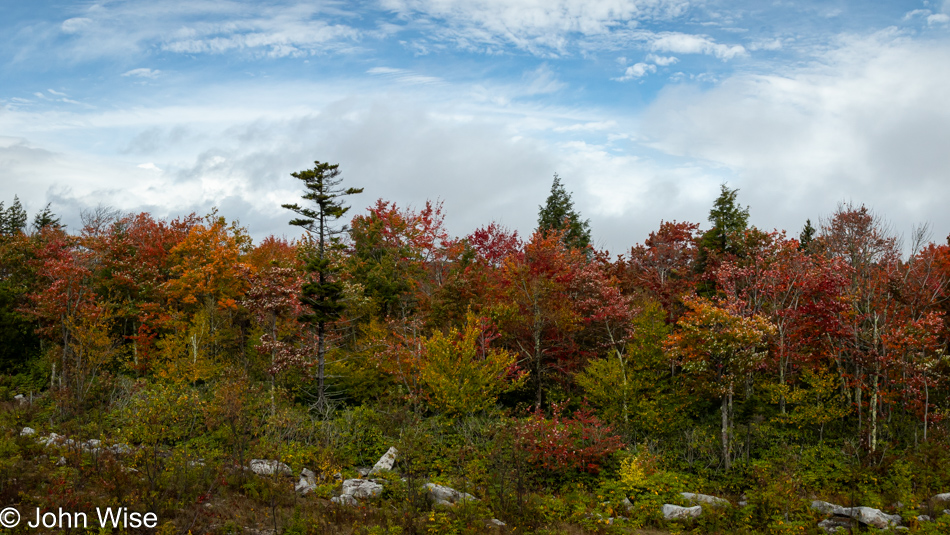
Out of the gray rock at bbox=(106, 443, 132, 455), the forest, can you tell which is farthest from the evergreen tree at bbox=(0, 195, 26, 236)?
the gray rock at bbox=(106, 443, 132, 455)

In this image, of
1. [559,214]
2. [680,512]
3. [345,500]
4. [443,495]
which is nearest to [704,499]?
[680,512]

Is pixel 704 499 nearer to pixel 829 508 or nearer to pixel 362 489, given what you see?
pixel 829 508

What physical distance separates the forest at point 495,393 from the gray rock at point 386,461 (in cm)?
13

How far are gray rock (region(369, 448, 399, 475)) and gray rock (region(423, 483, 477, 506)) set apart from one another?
2.61 m

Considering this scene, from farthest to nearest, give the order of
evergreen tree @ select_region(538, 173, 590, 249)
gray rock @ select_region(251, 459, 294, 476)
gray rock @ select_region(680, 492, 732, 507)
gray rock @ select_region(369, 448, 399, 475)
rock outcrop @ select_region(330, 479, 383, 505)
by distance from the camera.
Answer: evergreen tree @ select_region(538, 173, 590, 249)
gray rock @ select_region(369, 448, 399, 475)
gray rock @ select_region(251, 459, 294, 476)
gray rock @ select_region(680, 492, 732, 507)
rock outcrop @ select_region(330, 479, 383, 505)

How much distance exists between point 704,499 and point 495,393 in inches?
344

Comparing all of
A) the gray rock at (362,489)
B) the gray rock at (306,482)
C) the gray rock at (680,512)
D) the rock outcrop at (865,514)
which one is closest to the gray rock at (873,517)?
the rock outcrop at (865,514)

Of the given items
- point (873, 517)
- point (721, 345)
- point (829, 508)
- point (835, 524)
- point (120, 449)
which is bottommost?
point (835, 524)

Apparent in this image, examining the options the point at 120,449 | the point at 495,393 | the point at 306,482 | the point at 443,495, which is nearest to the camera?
the point at 443,495

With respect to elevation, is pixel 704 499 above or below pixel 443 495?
below

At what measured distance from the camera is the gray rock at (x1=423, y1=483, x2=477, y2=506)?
12.8 meters

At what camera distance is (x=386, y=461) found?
16.3m

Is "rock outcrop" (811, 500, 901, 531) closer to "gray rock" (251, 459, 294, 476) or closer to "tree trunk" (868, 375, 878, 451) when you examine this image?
"tree trunk" (868, 375, 878, 451)

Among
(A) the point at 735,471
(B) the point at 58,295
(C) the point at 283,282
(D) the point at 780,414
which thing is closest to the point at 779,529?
(A) the point at 735,471
